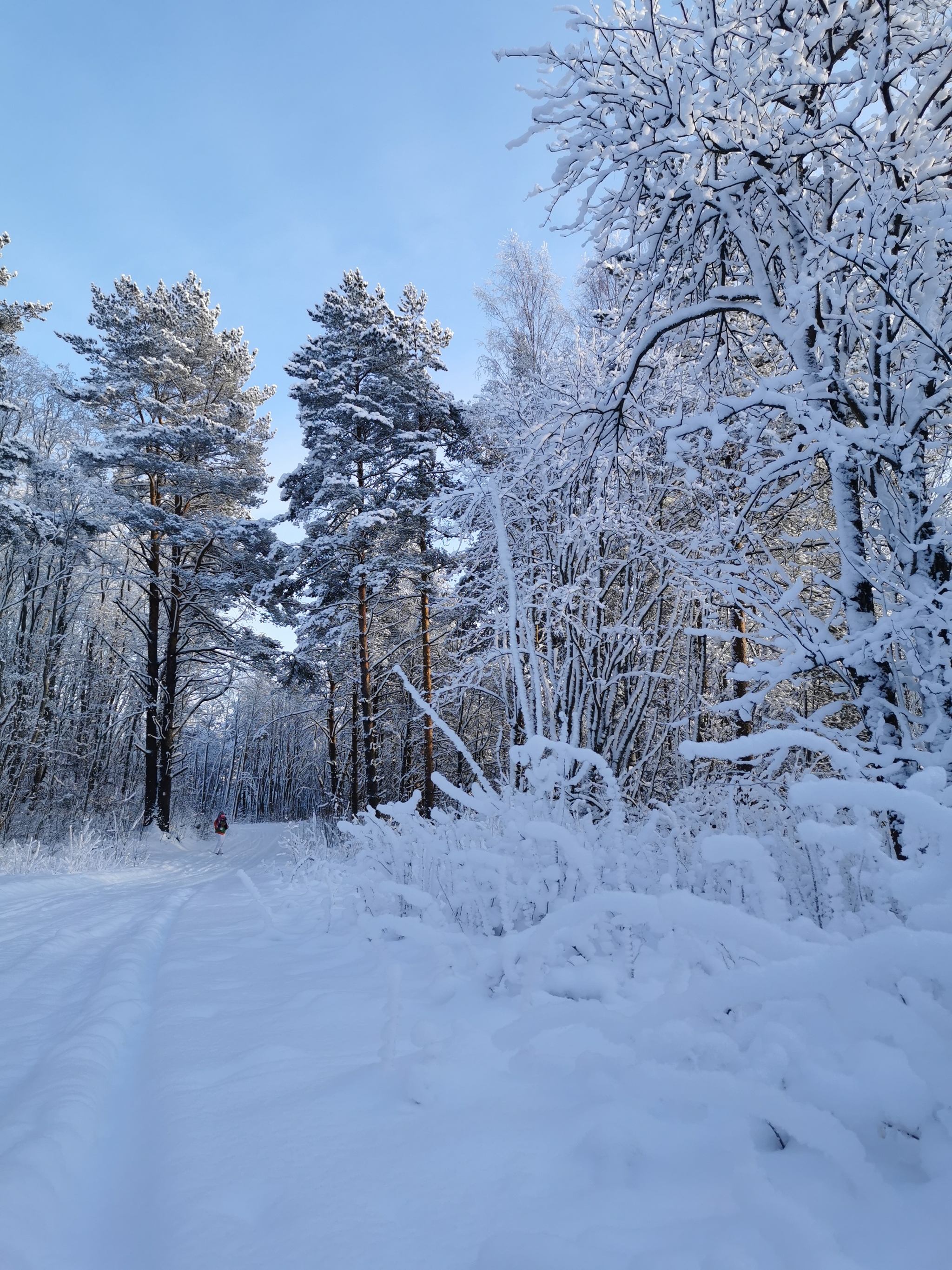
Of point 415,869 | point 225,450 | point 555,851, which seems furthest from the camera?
A: point 225,450

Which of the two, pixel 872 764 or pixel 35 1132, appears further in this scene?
pixel 872 764

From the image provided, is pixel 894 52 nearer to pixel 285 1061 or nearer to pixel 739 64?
pixel 739 64

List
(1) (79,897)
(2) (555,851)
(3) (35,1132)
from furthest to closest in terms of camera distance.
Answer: (1) (79,897)
(2) (555,851)
(3) (35,1132)

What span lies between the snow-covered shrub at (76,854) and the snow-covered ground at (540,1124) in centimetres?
913

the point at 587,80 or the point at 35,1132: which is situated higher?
the point at 587,80

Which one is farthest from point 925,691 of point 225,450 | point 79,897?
point 225,450

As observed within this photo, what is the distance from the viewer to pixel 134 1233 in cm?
92

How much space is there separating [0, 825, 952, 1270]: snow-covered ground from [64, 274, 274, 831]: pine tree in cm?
1482

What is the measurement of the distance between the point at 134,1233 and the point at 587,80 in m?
5.00

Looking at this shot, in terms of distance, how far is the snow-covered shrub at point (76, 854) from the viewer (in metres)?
8.92

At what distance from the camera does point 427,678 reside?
13.9m

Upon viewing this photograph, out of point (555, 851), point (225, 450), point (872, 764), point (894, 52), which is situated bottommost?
point (555, 851)

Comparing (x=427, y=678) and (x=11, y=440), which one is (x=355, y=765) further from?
(x=11, y=440)

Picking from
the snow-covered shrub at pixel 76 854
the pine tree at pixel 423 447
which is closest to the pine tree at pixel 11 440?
the snow-covered shrub at pixel 76 854
